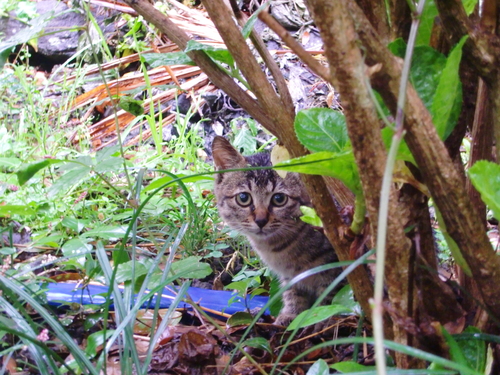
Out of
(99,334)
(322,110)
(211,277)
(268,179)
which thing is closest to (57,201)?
(211,277)

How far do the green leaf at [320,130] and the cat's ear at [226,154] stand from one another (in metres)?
1.50

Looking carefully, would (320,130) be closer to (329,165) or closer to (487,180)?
(329,165)

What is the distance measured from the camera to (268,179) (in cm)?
240


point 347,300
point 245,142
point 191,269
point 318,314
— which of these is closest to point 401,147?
point 318,314

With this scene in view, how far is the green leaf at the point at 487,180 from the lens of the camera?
76 cm

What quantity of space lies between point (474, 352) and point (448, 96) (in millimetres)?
502

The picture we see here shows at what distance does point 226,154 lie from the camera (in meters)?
2.44

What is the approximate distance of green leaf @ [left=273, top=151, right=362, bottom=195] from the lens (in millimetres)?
799

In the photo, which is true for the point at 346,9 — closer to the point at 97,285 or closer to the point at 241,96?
the point at 241,96

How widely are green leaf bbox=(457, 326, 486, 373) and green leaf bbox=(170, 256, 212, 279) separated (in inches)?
26.7

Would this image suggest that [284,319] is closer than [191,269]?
No

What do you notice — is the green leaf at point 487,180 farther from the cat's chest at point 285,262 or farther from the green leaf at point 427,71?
the cat's chest at point 285,262

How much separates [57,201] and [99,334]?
5.39 feet

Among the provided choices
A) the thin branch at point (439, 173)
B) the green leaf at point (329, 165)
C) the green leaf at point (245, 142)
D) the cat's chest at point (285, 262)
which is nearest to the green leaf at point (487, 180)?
the thin branch at point (439, 173)
